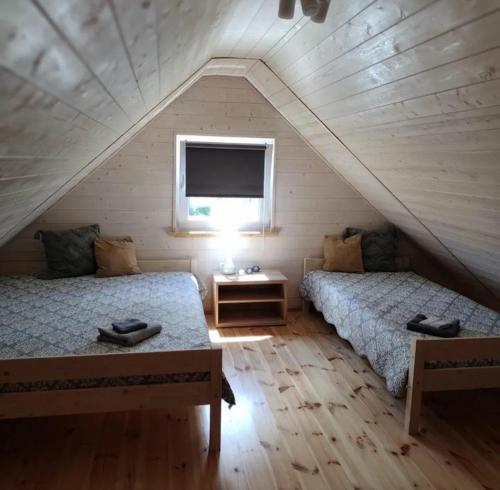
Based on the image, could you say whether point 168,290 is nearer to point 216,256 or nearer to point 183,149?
point 216,256

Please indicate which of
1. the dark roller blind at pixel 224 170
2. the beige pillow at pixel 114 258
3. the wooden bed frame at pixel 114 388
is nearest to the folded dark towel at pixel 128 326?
the wooden bed frame at pixel 114 388

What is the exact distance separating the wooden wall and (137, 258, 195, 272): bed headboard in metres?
0.07

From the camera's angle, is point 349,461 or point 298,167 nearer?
point 349,461

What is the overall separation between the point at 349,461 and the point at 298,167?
8.74 ft

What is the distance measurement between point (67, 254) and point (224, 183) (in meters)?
1.47

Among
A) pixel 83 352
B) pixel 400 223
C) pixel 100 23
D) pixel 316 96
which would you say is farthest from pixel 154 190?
pixel 100 23

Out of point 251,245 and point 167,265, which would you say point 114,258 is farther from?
point 251,245

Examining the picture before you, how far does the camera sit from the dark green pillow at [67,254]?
142 inches

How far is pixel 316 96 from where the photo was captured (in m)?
2.92

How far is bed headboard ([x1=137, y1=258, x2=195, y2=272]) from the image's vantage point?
4.03 m

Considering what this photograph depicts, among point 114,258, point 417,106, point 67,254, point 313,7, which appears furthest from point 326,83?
point 67,254

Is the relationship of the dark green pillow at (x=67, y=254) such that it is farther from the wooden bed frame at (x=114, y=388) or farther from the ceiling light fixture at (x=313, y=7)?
the ceiling light fixture at (x=313, y=7)

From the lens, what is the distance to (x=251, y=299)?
3941mm

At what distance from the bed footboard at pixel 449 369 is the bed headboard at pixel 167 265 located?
2.27 metres
